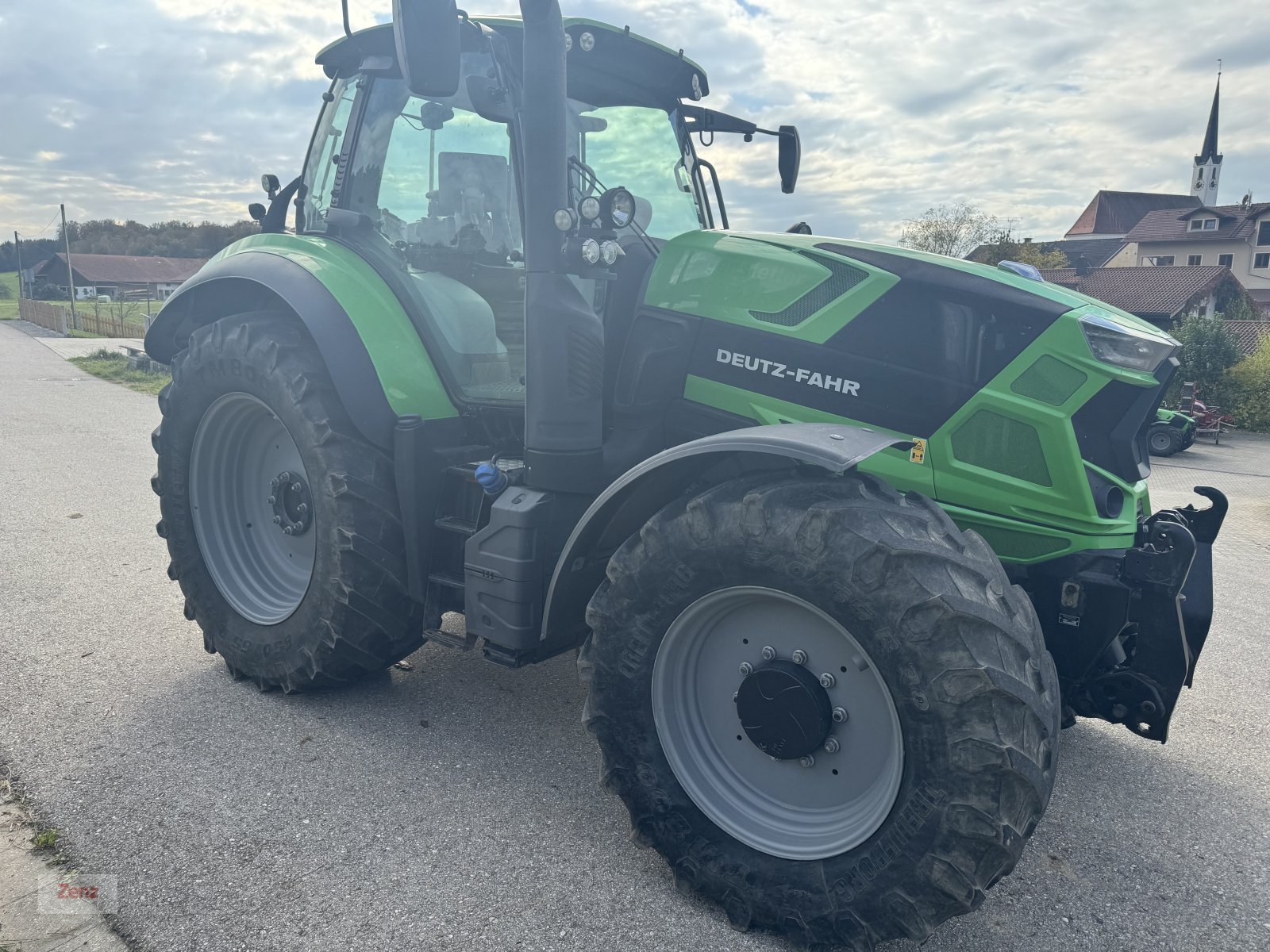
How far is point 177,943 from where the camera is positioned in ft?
7.99

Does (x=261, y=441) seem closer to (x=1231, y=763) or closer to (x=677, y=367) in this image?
(x=677, y=367)

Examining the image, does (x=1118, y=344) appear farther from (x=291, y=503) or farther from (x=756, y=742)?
(x=291, y=503)

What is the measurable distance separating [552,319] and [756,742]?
1.51 meters

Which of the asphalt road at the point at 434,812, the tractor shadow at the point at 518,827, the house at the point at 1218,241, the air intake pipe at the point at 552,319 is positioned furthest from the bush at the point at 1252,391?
the house at the point at 1218,241

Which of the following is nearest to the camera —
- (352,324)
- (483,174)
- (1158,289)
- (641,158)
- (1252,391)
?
(352,324)

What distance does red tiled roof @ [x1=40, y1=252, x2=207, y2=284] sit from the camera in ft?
257

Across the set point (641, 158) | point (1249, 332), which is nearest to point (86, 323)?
point (641, 158)

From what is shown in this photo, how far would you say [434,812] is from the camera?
309 centimetres

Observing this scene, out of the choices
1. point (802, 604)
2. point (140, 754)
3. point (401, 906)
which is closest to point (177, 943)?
point (401, 906)

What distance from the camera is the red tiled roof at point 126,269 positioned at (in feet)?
257

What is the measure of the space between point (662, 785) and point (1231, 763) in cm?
255

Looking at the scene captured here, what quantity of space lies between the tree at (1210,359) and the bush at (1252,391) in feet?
0.80

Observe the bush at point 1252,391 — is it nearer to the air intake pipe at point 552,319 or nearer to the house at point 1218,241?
the air intake pipe at point 552,319

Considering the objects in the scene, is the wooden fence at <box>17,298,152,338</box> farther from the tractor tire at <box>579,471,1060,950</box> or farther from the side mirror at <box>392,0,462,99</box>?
the tractor tire at <box>579,471,1060,950</box>
